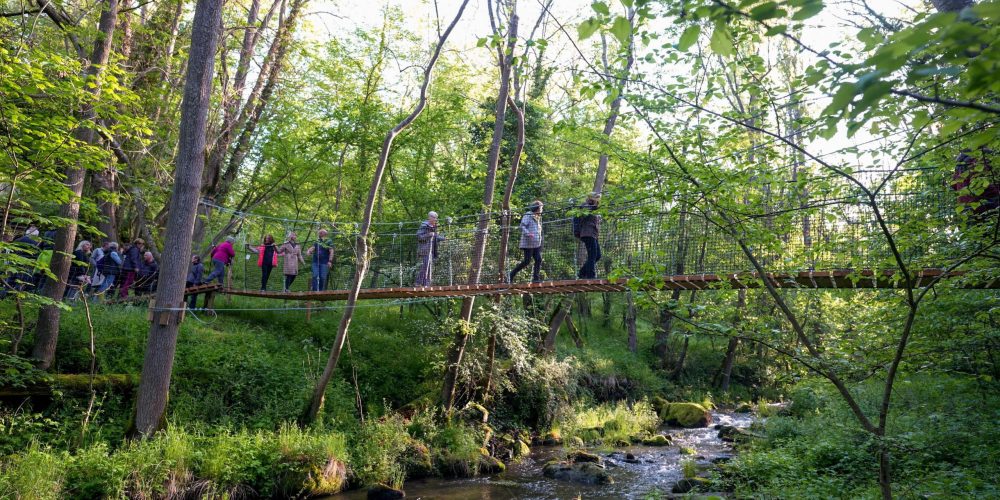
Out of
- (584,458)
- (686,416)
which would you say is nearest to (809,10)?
(584,458)

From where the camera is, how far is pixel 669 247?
7.35 m

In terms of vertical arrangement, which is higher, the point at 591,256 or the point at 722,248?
the point at 722,248

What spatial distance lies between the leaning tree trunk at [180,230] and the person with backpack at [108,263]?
3795 mm

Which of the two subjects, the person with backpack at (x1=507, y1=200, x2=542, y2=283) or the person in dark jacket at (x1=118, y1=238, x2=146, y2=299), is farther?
the person in dark jacket at (x1=118, y1=238, x2=146, y2=299)

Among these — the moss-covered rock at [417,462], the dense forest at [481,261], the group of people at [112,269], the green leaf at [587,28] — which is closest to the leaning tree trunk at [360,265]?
the dense forest at [481,261]

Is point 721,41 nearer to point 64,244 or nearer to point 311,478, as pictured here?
point 311,478

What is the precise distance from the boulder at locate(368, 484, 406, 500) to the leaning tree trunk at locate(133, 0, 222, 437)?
2.34m

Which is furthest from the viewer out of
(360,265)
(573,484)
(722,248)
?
(360,265)

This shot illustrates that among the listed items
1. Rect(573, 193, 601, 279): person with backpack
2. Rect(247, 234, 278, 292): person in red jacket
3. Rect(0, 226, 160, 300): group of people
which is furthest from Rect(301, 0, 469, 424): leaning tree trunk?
Rect(0, 226, 160, 300): group of people

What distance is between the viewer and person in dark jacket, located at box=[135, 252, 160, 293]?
33.9 feet

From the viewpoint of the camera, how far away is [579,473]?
8.09 metres

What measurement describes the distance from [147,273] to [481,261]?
5644mm

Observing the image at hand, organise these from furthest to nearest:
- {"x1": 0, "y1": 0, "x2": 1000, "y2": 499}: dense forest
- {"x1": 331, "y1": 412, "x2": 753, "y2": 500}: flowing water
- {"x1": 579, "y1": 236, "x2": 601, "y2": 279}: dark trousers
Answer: {"x1": 579, "y1": 236, "x2": 601, "y2": 279}: dark trousers → {"x1": 331, "y1": 412, "x2": 753, "y2": 500}: flowing water → {"x1": 0, "y1": 0, "x2": 1000, "y2": 499}: dense forest

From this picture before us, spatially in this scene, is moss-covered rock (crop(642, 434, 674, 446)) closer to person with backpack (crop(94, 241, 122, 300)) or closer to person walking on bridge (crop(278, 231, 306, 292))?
person walking on bridge (crop(278, 231, 306, 292))
